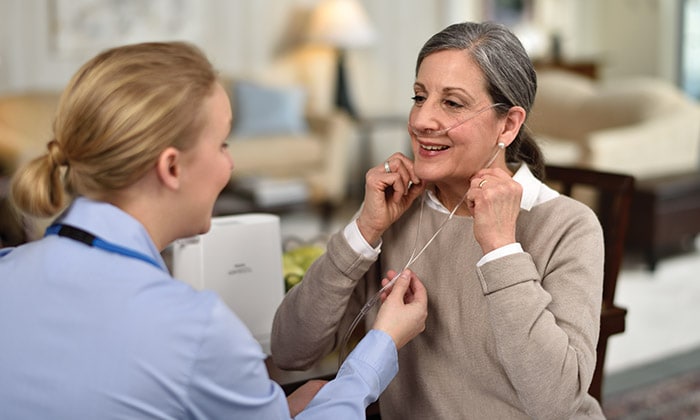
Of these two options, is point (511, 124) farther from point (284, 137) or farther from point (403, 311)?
point (284, 137)

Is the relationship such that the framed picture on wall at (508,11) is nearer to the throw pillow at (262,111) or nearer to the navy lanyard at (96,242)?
the throw pillow at (262,111)

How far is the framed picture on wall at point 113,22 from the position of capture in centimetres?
573

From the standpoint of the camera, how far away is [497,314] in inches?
50.8

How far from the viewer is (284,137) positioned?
5.93 metres

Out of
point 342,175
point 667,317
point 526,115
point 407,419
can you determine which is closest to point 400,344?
point 407,419

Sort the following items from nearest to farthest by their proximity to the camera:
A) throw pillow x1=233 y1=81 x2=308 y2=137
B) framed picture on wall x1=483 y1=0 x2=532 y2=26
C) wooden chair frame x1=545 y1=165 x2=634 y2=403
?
wooden chair frame x1=545 y1=165 x2=634 y2=403, throw pillow x1=233 y1=81 x2=308 y2=137, framed picture on wall x1=483 y1=0 x2=532 y2=26

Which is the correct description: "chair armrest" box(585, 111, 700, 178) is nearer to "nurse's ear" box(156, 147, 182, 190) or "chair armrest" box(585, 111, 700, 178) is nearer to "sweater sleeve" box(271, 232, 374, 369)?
"sweater sleeve" box(271, 232, 374, 369)

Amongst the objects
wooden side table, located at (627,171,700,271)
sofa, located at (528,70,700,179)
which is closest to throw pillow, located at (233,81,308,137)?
sofa, located at (528,70,700,179)

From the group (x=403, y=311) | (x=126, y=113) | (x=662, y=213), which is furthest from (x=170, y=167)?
(x=662, y=213)

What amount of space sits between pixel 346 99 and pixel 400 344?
535 centimetres

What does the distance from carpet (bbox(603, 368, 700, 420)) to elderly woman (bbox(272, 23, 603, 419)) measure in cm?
157

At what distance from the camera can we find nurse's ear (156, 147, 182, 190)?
101cm

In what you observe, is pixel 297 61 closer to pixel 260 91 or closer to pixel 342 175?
pixel 260 91

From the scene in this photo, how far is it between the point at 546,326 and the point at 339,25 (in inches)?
206
